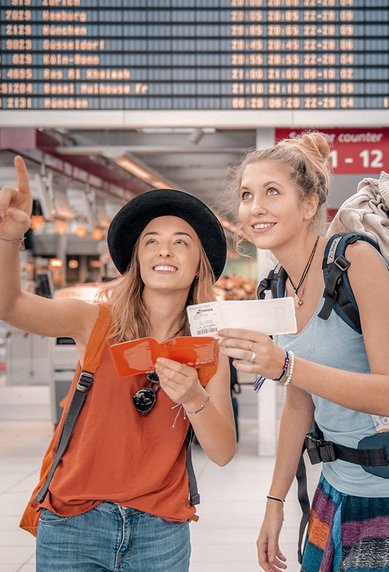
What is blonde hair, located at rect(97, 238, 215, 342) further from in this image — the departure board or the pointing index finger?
the departure board

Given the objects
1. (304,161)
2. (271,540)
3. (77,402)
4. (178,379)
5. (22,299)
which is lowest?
(271,540)

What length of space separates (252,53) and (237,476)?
11.3 feet

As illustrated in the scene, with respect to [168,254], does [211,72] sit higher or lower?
higher

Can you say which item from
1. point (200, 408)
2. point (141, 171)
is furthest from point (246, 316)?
point (141, 171)

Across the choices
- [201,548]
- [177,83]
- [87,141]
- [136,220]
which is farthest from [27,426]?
[136,220]

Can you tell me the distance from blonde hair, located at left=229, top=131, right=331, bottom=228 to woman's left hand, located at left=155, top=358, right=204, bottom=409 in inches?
20.4

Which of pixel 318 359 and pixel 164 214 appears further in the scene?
pixel 164 214

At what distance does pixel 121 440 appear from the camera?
1.86 metres

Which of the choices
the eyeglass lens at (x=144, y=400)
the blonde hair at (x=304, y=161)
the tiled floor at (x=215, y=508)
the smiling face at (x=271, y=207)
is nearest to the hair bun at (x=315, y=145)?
the blonde hair at (x=304, y=161)

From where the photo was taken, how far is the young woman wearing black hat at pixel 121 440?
1.83 meters

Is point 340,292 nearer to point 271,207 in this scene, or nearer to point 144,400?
point 271,207

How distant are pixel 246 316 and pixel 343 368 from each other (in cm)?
34

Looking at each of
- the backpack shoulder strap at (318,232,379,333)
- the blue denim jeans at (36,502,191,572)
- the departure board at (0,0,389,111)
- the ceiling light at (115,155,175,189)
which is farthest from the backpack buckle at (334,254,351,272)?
the ceiling light at (115,155,175,189)

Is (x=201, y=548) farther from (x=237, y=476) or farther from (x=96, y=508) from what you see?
(x=96, y=508)
